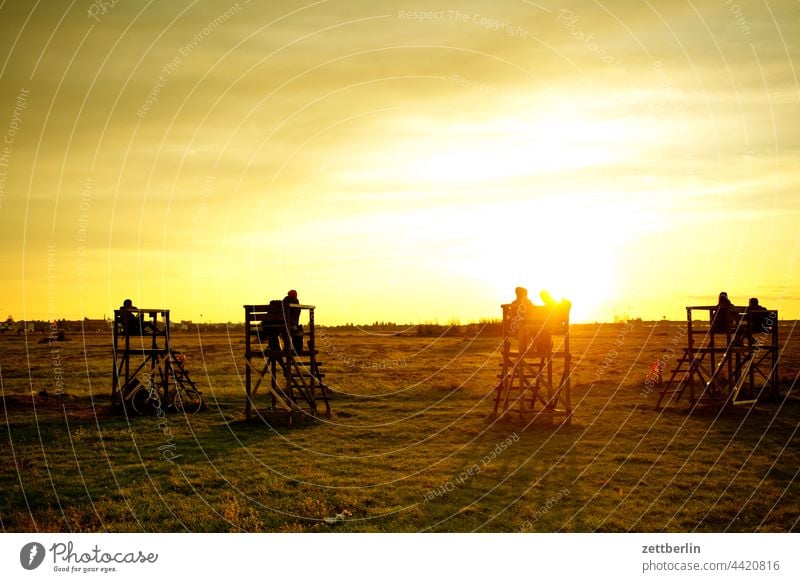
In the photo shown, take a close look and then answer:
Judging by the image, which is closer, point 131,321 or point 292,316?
point 292,316

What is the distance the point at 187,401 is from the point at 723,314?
22132 mm

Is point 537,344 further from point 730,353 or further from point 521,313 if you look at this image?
point 730,353

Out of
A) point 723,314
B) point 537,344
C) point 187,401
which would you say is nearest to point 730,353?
point 723,314

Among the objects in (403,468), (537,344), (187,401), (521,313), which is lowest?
(403,468)

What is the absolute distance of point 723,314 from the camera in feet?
93.0

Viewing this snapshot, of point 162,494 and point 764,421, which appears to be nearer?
point 162,494

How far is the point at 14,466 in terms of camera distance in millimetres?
18953

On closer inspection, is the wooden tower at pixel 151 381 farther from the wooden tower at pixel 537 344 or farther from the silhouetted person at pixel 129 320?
the wooden tower at pixel 537 344

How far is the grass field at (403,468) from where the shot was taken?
46.2ft

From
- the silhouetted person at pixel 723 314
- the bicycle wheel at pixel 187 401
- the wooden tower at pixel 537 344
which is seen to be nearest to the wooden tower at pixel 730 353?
the silhouetted person at pixel 723 314

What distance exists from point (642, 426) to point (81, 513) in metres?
17.6

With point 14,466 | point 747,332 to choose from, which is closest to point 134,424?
point 14,466

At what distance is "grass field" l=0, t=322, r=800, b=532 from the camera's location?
14.1 m
